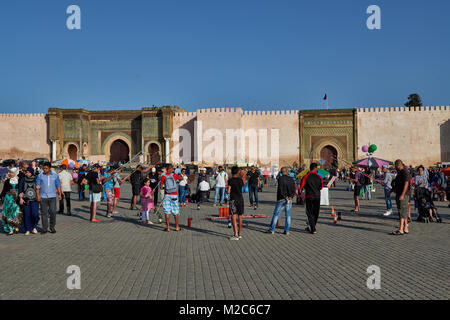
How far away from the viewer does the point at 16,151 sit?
37688 mm

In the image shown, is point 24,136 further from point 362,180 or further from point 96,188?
point 362,180

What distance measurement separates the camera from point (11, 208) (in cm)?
761

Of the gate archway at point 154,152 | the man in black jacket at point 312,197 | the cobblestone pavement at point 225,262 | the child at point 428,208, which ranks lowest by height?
the cobblestone pavement at point 225,262

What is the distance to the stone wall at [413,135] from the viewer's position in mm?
33156

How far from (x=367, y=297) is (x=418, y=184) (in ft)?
21.1

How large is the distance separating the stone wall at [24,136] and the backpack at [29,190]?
3182 centimetres

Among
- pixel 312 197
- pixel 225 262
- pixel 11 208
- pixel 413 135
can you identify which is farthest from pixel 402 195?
pixel 413 135

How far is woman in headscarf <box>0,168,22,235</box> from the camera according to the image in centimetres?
754

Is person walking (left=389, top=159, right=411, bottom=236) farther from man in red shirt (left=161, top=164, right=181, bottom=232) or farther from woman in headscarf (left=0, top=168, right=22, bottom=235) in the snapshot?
woman in headscarf (left=0, top=168, right=22, bottom=235)

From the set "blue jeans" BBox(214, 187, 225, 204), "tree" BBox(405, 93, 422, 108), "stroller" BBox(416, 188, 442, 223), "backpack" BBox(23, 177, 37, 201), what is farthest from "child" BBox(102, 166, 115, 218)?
"tree" BBox(405, 93, 422, 108)

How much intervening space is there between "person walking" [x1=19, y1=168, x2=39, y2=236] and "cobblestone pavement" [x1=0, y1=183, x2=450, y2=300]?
0.35m

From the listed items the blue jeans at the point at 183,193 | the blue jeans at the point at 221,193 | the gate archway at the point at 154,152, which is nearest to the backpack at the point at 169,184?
the blue jeans at the point at 221,193

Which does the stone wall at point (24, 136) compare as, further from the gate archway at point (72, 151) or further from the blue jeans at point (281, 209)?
the blue jeans at point (281, 209)

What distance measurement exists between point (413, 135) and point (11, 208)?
3309 centimetres
